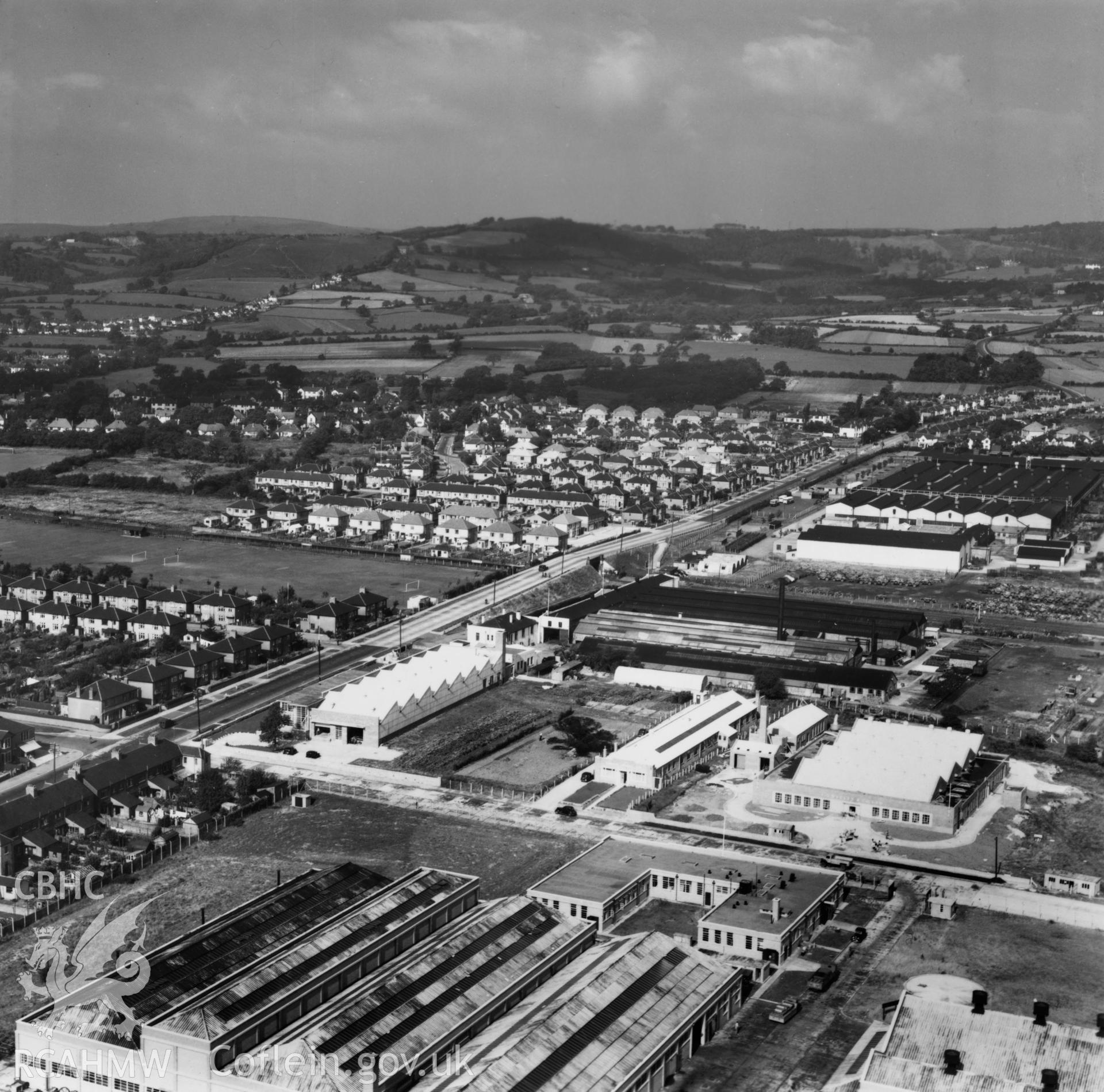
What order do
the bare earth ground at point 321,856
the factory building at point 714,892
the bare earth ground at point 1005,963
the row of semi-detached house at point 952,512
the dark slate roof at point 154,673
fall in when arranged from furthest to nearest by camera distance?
the row of semi-detached house at point 952,512 → the dark slate roof at point 154,673 → the bare earth ground at point 321,856 → the factory building at point 714,892 → the bare earth ground at point 1005,963

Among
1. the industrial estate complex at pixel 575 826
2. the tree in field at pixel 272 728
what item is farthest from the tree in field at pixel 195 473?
the tree in field at pixel 272 728

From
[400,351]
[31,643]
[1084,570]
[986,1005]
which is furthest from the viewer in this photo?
[400,351]

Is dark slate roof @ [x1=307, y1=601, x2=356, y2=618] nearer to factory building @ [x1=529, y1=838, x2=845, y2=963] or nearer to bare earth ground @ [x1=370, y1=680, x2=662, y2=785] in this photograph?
bare earth ground @ [x1=370, y1=680, x2=662, y2=785]

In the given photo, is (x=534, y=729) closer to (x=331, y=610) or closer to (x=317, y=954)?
(x=331, y=610)

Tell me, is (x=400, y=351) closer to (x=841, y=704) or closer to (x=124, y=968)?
(x=841, y=704)

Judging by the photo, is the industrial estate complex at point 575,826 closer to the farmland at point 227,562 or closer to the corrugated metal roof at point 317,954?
the corrugated metal roof at point 317,954

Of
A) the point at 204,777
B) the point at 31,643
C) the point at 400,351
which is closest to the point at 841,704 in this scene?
the point at 204,777
